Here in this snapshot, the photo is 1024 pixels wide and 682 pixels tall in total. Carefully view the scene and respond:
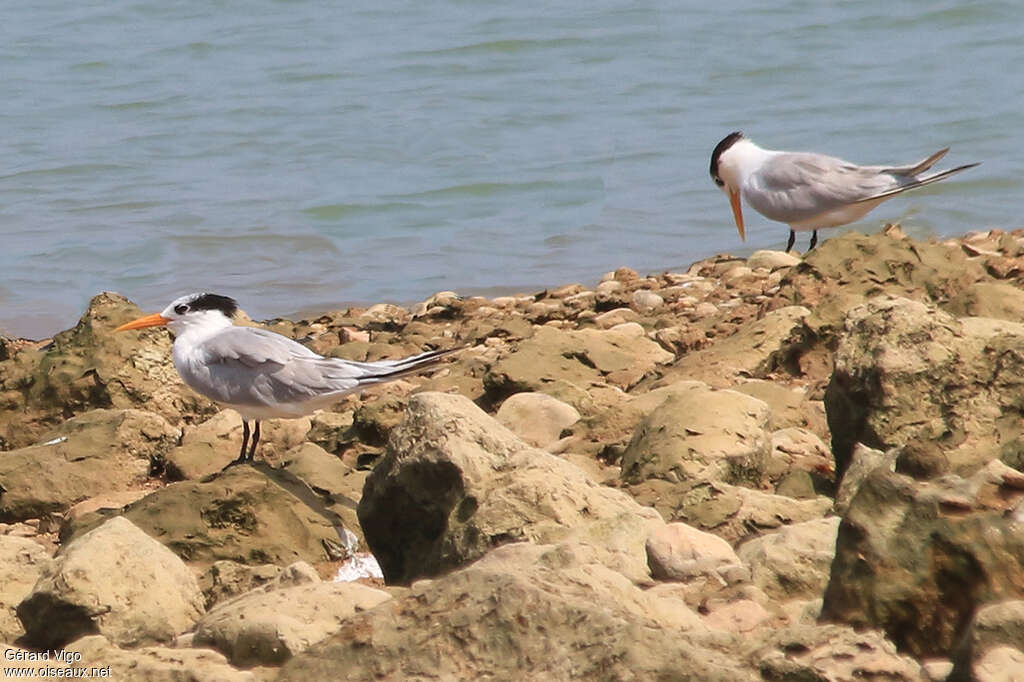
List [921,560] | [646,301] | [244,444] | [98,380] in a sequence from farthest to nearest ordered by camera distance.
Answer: [646,301] < [98,380] < [244,444] < [921,560]

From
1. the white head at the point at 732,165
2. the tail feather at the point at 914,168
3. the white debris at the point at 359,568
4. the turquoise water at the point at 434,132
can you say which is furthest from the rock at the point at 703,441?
the white head at the point at 732,165

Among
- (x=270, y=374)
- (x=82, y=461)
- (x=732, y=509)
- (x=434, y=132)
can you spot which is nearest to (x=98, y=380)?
(x=82, y=461)

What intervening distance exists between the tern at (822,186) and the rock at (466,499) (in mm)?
6174

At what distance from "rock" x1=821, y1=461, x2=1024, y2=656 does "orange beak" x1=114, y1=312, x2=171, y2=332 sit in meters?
4.00

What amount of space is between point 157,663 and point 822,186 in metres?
7.68

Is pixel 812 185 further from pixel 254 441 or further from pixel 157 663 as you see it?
pixel 157 663

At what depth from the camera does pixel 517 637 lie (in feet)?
9.05

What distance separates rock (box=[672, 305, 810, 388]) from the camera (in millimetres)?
6246

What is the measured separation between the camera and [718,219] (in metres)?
12.2

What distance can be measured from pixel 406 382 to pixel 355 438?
1150 mm

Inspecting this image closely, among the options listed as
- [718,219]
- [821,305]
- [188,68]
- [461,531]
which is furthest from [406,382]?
[188,68]

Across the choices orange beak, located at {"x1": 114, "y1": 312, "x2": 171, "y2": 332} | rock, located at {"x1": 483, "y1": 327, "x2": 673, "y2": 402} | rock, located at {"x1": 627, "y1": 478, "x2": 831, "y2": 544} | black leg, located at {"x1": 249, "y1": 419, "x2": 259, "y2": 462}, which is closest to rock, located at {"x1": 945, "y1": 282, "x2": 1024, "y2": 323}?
rock, located at {"x1": 483, "y1": 327, "x2": 673, "y2": 402}

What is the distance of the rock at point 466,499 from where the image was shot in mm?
3838

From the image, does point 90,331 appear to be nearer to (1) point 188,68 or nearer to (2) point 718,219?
(2) point 718,219
